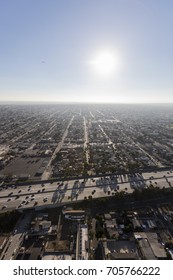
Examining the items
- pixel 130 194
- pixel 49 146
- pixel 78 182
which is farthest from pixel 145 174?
pixel 49 146

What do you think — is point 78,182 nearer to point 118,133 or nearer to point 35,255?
point 35,255

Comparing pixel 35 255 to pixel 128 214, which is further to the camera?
pixel 128 214

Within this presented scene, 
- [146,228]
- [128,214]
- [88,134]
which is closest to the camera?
[146,228]

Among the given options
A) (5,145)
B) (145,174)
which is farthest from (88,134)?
(145,174)

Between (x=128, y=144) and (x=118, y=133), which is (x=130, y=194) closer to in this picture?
(x=128, y=144)
